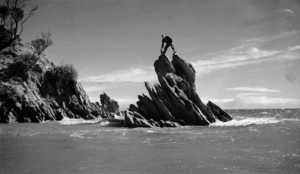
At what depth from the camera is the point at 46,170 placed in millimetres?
13633

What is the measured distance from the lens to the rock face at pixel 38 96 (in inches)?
2425

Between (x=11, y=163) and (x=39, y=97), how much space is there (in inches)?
2308

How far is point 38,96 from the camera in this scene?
69062 mm

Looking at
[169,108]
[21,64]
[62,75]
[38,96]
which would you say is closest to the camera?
[169,108]

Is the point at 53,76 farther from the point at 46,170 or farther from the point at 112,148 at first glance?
the point at 46,170

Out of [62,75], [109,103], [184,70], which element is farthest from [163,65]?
[109,103]

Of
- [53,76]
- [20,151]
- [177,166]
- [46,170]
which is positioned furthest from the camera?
[53,76]

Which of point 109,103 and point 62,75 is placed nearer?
point 62,75

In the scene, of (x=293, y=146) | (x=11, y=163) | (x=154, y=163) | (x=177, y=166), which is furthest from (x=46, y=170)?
(x=293, y=146)

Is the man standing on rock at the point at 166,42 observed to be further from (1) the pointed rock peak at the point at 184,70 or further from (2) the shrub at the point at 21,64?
(2) the shrub at the point at 21,64

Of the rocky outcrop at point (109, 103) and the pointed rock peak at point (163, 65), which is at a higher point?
the pointed rock peak at point (163, 65)

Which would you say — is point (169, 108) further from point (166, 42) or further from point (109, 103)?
point (109, 103)

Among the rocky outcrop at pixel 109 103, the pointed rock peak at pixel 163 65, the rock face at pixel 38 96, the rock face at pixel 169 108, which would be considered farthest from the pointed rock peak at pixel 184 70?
the rocky outcrop at pixel 109 103

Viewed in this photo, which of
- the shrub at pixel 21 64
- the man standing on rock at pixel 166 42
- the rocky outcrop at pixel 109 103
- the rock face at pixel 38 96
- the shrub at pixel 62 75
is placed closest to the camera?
the man standing on rock at pixel 166 42
